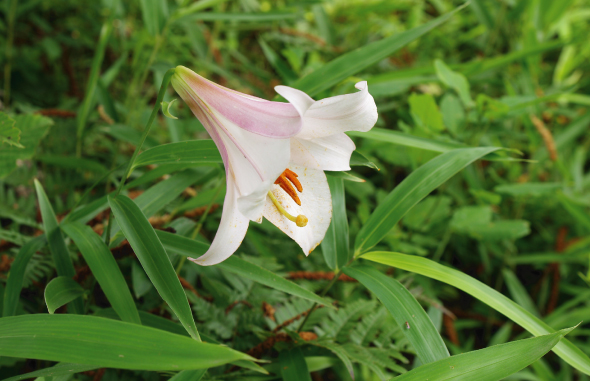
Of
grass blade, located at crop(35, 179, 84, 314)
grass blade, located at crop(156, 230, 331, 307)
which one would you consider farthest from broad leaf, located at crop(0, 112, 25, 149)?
grass blade, located at crop(156, 230, 331, 307)

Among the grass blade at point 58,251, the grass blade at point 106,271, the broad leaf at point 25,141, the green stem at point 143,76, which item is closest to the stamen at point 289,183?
the grass blade at point 106,271

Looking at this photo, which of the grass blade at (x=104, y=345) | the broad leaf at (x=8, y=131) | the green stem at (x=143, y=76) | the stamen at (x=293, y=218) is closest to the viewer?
the grass blade at (x=104, y=345)

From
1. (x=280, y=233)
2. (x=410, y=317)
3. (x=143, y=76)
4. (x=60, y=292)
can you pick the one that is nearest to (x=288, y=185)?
(x=410, y=317)

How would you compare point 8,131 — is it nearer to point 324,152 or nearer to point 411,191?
point 324,152

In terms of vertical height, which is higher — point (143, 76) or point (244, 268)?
point (143, 76)

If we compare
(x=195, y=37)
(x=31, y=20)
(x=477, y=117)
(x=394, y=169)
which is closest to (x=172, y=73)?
(x=477, y=117)

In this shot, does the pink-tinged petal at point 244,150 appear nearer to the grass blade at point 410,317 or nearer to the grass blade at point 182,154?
the grass blade at point 182,154

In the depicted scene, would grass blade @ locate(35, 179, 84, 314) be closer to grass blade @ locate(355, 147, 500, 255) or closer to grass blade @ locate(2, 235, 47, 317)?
grass blade @ locate(2, 235, 47, 317)
